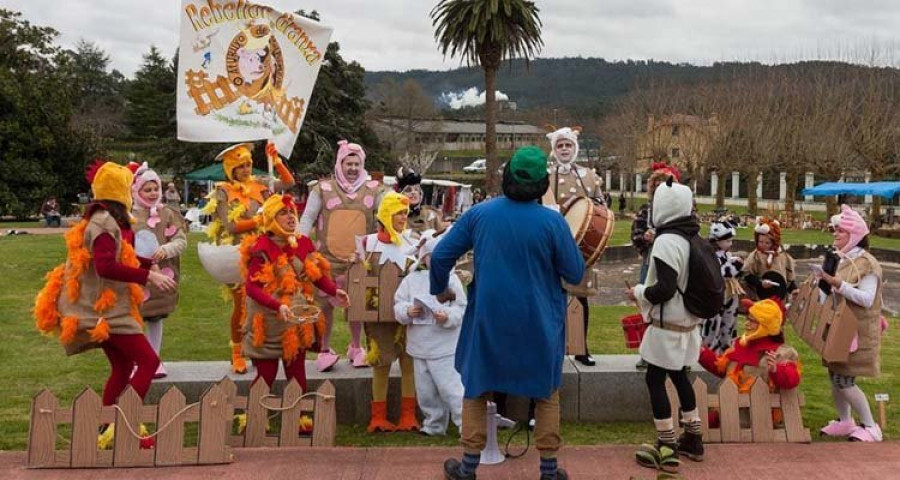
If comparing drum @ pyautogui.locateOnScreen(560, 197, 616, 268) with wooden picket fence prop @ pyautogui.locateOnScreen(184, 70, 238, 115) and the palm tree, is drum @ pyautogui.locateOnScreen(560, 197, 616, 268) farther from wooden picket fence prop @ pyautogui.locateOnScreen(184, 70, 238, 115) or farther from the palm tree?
the palm tree

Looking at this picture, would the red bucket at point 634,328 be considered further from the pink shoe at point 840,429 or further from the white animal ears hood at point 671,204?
the pink shoe at point 840,429

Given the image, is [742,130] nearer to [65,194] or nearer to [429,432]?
[65,194]

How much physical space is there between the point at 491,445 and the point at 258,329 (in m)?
1.67

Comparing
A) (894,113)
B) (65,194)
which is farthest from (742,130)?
(65,194)

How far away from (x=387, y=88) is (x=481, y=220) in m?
69.1

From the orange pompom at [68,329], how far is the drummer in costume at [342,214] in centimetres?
207

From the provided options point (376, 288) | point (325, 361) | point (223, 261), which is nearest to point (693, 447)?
point (376, 288)

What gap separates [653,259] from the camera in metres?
4.51

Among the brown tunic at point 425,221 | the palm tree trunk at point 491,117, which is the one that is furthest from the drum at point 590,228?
the palm tree trunk at point 491,117

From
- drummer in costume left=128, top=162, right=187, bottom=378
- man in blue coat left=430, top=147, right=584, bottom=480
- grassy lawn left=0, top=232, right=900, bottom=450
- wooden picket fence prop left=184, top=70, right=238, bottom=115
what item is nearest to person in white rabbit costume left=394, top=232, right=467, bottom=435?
grassy lawn left=0, top=232, right=900, bottom=450

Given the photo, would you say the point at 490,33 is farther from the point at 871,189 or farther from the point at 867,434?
the point at 867,434

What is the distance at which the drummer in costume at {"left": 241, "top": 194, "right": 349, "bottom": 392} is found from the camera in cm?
508

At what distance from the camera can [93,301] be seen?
464cm

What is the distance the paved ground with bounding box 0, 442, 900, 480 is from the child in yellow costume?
83 cm
